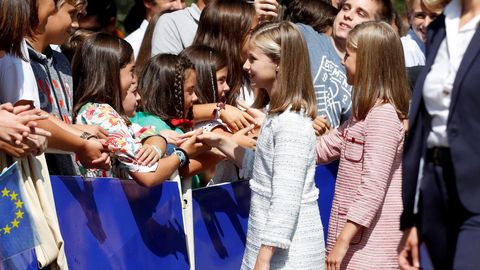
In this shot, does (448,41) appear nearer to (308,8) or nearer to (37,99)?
(37,99)

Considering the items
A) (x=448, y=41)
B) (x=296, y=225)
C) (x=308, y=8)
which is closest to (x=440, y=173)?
(x=448, y=41)

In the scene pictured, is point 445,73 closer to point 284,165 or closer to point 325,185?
point 284,165

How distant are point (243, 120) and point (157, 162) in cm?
91

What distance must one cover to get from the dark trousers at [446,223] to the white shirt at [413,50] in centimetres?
430

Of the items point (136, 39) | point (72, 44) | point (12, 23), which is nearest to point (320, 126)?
point (72, 44)

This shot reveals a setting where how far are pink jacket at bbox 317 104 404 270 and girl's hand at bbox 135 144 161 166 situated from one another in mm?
1066

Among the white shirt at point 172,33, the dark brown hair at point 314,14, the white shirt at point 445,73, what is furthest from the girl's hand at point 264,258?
the dark brown hair at point 314,14

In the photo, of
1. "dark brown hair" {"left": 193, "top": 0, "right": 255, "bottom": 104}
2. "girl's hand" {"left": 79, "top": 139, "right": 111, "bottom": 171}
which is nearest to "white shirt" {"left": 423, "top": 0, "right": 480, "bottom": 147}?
"girl's hand" {"left": 79, "top": 139, "right": 111, "bottom": 171}

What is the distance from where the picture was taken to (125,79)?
243 inches

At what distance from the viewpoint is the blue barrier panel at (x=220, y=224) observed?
636cm

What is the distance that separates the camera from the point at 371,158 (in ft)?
19.9

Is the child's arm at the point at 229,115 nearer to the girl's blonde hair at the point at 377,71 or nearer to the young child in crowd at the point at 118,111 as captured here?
the young child in crowd at the point at 118,111

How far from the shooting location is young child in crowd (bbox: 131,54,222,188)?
6.44 meters

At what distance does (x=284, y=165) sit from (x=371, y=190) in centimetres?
76
